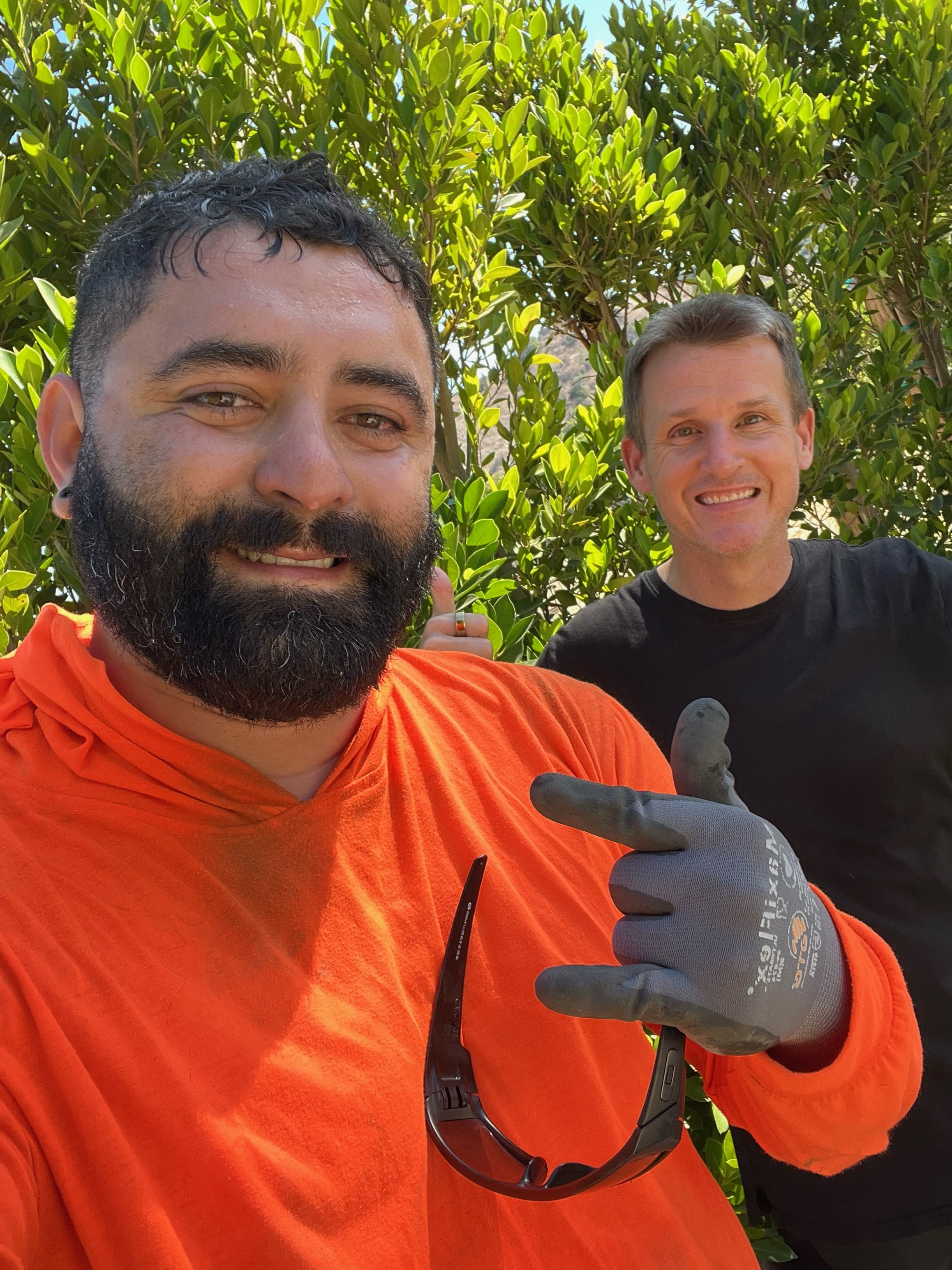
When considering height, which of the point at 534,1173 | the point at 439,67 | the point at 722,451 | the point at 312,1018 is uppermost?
the point at 439,67

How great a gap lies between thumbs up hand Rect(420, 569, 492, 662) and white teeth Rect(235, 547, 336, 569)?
0.62m

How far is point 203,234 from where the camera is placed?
1.29 meters

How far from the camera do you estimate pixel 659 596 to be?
2471 millimetres

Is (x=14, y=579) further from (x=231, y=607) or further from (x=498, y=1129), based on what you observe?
(x=498, y=1129)

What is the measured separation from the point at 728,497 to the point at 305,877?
5.30 feet

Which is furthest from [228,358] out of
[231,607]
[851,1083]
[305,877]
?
[851,1083]

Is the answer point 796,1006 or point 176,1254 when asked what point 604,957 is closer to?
point 796,1006

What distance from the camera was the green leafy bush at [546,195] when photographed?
95.9 inches

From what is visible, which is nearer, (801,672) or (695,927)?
(695,927)

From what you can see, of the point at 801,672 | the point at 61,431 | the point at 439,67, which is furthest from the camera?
the point at 439,67

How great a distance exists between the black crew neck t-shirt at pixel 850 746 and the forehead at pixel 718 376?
468mm

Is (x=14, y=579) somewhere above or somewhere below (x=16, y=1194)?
above

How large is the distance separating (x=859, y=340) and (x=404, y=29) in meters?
2.64

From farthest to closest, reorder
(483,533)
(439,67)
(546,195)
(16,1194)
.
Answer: (546,195) < (439,67) < (483,533) < (16,1194)
